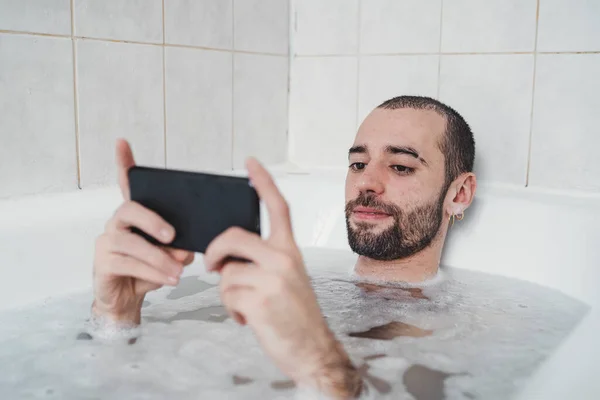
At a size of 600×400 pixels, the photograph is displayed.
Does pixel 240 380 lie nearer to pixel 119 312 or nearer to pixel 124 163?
pixel 119 312

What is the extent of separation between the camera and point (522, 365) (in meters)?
1.00

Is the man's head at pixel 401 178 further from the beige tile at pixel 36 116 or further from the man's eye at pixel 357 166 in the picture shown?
the beige tile at pixel 36 116

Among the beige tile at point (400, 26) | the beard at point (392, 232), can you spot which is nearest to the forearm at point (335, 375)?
the beard at point (392, 232)

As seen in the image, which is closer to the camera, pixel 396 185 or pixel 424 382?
pixel 424 382

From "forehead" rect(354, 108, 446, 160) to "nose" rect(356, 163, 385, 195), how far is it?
55mm

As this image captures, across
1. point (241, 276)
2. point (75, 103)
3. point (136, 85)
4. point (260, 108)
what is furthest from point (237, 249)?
point (260, 108)

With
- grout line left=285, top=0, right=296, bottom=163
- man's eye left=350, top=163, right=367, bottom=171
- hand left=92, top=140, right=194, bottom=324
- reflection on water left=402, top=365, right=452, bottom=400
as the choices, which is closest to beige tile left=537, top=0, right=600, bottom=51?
man's eye left=350, top=163, right=367, bottom=171

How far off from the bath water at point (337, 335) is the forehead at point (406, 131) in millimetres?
305

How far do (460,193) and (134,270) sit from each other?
2.99ft

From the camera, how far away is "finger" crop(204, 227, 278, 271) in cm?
64

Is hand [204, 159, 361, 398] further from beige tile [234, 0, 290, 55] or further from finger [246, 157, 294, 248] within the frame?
beige tile [234, 0, 290, 55]

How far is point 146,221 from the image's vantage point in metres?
0.75

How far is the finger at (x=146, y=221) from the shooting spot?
0.75 metres

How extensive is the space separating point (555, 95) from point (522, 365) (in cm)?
97
